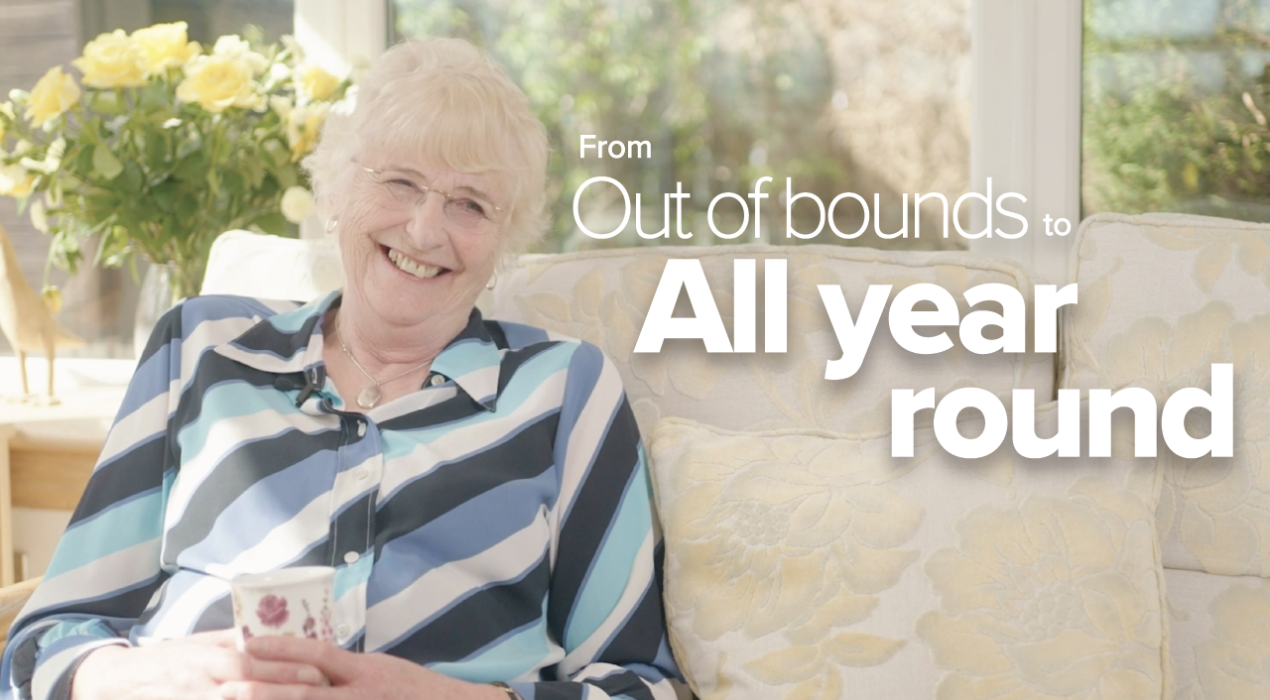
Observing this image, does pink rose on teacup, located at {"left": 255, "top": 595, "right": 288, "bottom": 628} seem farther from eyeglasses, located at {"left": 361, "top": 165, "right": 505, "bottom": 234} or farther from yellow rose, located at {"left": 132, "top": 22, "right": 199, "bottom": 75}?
yellow rose, located at {"left": 132, "top": 22, "right": 199, "bottom": 75}

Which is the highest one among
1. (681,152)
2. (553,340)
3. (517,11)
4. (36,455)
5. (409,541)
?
(517,11)

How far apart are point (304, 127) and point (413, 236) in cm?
73

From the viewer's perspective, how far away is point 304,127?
1.92m

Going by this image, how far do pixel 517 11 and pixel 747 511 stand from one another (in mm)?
1291

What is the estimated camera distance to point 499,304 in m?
1.55

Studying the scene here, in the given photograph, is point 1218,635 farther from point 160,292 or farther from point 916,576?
point 160,292

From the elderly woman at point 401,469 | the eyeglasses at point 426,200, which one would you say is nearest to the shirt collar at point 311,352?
the elderly woman at point 401,469

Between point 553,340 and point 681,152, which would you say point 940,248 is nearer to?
point 681,152

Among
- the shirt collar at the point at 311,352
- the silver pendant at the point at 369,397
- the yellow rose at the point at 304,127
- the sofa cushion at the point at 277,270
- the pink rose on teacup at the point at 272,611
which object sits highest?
the yellow rose at the point at 304,127

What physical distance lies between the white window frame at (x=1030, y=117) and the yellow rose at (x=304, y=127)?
1.14 meters

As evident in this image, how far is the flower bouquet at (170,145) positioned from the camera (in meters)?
1.86

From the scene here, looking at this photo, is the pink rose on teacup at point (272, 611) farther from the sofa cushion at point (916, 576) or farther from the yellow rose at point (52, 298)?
the yellow rose at point (52, 298)

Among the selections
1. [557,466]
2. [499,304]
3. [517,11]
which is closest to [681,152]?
[517,11]

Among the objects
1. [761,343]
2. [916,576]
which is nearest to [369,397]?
[761,343]
